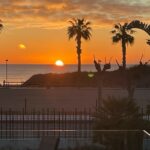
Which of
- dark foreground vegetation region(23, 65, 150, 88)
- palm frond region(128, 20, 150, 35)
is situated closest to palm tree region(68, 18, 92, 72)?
dark foreground vegetation region(23, 65, 150, 88)

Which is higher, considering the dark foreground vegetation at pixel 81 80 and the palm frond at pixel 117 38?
the palm frond at pixel 117 38

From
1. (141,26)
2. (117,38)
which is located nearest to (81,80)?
(117,38)

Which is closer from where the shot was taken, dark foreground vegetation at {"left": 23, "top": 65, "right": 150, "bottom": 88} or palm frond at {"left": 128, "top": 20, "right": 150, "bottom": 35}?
palm frond at {"left": 128, "top": 20, "right": 150, "bottom": 35}

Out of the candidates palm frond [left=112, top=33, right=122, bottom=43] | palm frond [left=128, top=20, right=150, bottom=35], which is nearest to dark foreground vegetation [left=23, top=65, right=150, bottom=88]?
palm frond [left=112, top=33, right=122, bottom=43]

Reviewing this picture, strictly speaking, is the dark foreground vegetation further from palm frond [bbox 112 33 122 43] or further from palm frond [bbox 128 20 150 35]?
palm frond [bbox 128 20 150 35]

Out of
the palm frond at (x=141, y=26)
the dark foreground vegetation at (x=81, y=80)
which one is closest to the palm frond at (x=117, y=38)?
the dark foreground vegetation at (x=81, y=80)

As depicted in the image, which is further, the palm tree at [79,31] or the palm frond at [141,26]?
the palm tree at [79,31]

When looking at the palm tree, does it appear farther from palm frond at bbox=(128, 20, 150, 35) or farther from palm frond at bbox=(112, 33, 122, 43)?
palm frond at bbox=(128, 20, 150, 35)

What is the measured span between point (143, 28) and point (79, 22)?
245 ft

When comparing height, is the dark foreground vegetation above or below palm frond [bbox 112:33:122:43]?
below

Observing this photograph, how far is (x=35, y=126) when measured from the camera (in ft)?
74.7

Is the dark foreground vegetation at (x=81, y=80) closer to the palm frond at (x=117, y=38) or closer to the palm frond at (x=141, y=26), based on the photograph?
the palm frond at (x=117, y=38)

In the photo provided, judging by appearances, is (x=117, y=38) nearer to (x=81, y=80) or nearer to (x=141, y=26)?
(x=81, y=80)

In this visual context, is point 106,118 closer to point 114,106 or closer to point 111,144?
point 114,106
